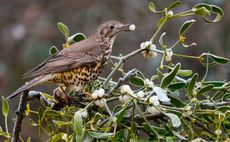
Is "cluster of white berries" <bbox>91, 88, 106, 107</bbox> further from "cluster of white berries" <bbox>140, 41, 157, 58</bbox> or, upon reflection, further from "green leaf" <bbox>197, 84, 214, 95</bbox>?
"green leaf" <bbox>197, 84, 214, 95</bbox>

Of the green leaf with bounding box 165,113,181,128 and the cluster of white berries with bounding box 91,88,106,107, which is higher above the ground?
the cluster of white berries with bounding box 91,88,106,107

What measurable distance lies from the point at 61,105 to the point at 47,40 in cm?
365

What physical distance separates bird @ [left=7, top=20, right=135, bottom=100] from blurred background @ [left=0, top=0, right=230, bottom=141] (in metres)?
2.51

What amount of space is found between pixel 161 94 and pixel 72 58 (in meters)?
0.77

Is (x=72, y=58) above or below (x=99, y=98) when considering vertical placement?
above

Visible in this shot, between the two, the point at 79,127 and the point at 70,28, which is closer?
the point at 79,127

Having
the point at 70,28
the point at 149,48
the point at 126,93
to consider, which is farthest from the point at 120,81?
the point at 70,28

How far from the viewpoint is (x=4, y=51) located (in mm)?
6395

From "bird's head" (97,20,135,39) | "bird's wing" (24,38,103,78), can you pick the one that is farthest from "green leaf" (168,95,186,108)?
"bird's head" (97,20,135,39)

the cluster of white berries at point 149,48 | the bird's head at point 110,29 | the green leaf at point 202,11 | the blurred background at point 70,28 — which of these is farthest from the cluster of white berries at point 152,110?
the blurred background at point 70,28

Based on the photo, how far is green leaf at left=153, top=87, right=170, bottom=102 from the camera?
6.80ft

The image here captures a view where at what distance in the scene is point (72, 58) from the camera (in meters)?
2.81

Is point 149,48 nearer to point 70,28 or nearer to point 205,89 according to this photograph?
point 205,89

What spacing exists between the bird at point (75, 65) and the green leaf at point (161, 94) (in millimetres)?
453
